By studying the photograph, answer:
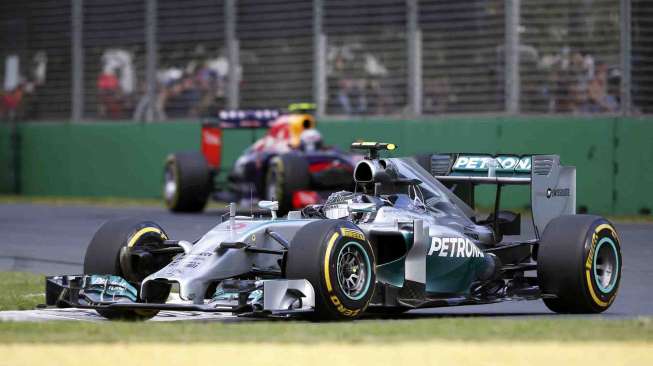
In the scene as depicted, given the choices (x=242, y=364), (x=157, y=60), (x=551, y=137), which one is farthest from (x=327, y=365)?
(x=157, y=60)

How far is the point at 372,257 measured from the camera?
1072 centimetres

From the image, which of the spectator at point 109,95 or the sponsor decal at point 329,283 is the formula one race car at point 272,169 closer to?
the spectator at point 109,95

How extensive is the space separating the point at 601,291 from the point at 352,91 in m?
16.2

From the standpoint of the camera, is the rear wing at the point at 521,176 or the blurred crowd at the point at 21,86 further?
the blurred crowd at the point at 21,86

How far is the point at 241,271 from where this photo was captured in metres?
10.8

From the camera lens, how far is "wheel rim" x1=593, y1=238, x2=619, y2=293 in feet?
38.4

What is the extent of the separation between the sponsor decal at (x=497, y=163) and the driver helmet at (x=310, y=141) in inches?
453

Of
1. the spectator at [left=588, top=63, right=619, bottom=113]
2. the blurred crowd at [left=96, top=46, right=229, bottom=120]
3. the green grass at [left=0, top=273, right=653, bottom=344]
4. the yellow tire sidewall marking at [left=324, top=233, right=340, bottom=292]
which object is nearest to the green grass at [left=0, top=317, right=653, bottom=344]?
the green grass at [left=0, top=273, right=653, bottom=344]

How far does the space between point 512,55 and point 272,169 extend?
15.1ft

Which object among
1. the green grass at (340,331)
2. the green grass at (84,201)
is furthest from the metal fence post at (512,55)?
the green grass at (340,331)

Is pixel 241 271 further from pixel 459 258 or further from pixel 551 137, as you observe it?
pixel 551 137

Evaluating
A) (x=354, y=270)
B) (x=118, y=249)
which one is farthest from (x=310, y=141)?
(x=354, y=270)

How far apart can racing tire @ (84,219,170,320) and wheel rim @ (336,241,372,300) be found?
154 cm

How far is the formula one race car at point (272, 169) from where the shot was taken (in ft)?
74.0
